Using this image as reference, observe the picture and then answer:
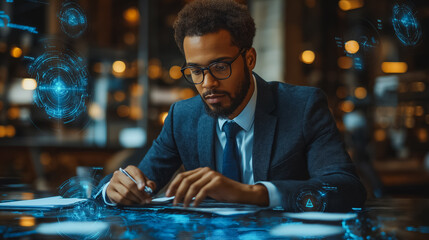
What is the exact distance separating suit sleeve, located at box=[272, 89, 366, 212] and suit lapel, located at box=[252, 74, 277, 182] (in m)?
0.11

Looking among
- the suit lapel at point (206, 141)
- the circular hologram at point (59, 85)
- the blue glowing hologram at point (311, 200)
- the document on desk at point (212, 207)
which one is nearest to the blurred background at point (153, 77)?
the circular hologram at point (59, 85)

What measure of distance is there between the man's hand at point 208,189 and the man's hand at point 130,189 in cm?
10

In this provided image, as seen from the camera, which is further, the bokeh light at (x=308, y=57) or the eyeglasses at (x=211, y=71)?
the bokeh light at (x=308, y=57)

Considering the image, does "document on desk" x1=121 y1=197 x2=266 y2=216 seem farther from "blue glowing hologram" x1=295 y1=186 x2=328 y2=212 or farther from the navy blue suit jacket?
the navy blue suit jacket

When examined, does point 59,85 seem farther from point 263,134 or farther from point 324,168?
point 324,168

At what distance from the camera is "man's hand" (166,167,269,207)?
40.5 inches

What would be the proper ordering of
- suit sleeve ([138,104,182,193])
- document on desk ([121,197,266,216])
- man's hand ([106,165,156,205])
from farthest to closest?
suit sleeve ([138,104,182,193])
man's hand ([106,165,156,205])
document on desk ([121,197,266,216])

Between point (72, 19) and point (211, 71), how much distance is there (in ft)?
1.78

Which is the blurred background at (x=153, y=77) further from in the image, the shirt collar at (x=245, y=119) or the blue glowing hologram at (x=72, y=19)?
the shirt collar at (x=245, y=119)

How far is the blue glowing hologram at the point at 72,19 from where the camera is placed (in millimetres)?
1401

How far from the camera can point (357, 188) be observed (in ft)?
4.08

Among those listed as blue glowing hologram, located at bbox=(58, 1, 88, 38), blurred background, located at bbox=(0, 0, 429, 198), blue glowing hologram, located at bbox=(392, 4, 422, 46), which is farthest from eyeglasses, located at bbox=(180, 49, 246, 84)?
blue glowing hologram, located at bbox=(392, 4, 422, 46)

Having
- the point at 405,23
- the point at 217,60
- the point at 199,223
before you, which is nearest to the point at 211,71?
the point at 217,60

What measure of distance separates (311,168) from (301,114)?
0.19m
